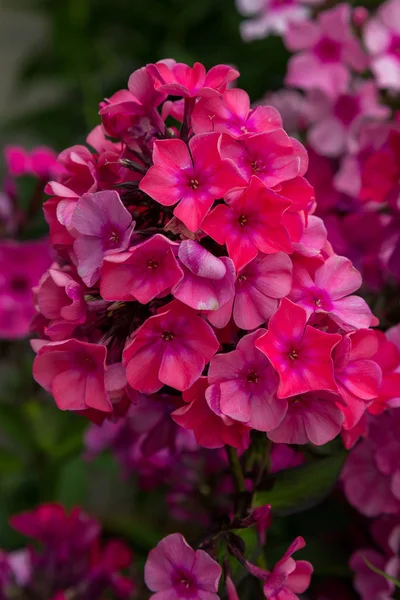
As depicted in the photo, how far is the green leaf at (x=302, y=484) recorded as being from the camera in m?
0.47

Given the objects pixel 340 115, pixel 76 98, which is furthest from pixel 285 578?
pixel 76 98

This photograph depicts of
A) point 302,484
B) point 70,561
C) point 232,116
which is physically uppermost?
point 232,116

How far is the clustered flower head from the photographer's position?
0.38 meters

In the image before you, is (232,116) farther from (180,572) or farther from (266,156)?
(180,572)

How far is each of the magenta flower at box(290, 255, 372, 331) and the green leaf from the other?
11cm

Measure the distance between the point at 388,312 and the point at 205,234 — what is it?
25 cm

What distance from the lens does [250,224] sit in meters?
0.38

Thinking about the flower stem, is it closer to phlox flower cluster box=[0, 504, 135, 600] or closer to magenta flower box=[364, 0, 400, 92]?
phlox flower cluster box=[0, 504, 135, 600]

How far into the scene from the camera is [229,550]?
433 mm

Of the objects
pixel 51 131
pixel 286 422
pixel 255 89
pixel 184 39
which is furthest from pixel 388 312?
pixel 51 131

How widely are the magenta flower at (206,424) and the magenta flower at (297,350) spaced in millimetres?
40

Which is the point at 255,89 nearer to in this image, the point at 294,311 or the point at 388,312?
the point at 388,312

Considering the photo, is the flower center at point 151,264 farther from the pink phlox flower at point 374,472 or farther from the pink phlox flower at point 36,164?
the pink phlox flower at point 36,164

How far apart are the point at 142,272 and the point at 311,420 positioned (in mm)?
124
